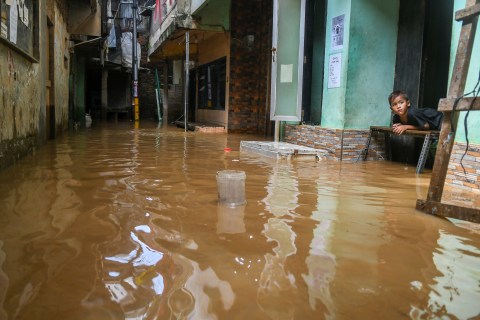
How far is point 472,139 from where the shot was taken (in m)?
4.19

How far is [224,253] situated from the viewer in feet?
6.88

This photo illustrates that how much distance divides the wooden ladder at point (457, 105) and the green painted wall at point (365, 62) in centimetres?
325

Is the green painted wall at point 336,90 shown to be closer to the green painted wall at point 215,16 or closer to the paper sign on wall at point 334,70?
the paper sign on wall at point 334,70

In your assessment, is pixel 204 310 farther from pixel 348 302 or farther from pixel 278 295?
pixel 348 302

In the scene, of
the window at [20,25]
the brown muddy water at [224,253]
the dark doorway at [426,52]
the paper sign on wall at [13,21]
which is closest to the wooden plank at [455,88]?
the brown muddy water at [224,253]

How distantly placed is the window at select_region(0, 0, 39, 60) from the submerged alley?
4 cm

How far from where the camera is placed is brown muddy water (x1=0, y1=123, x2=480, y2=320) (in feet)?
5.19

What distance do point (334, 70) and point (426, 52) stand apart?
50.9 inches

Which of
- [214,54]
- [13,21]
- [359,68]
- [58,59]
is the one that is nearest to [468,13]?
[359,68]

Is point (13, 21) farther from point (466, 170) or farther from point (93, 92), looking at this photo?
point (93, 92)

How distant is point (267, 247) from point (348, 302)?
651 millimetres

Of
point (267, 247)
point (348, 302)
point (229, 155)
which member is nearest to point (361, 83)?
point (229, 155)

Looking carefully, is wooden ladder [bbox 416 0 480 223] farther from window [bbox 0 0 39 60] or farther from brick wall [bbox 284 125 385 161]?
window [bbox 0 0 39 60]

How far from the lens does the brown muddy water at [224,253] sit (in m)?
1.58
